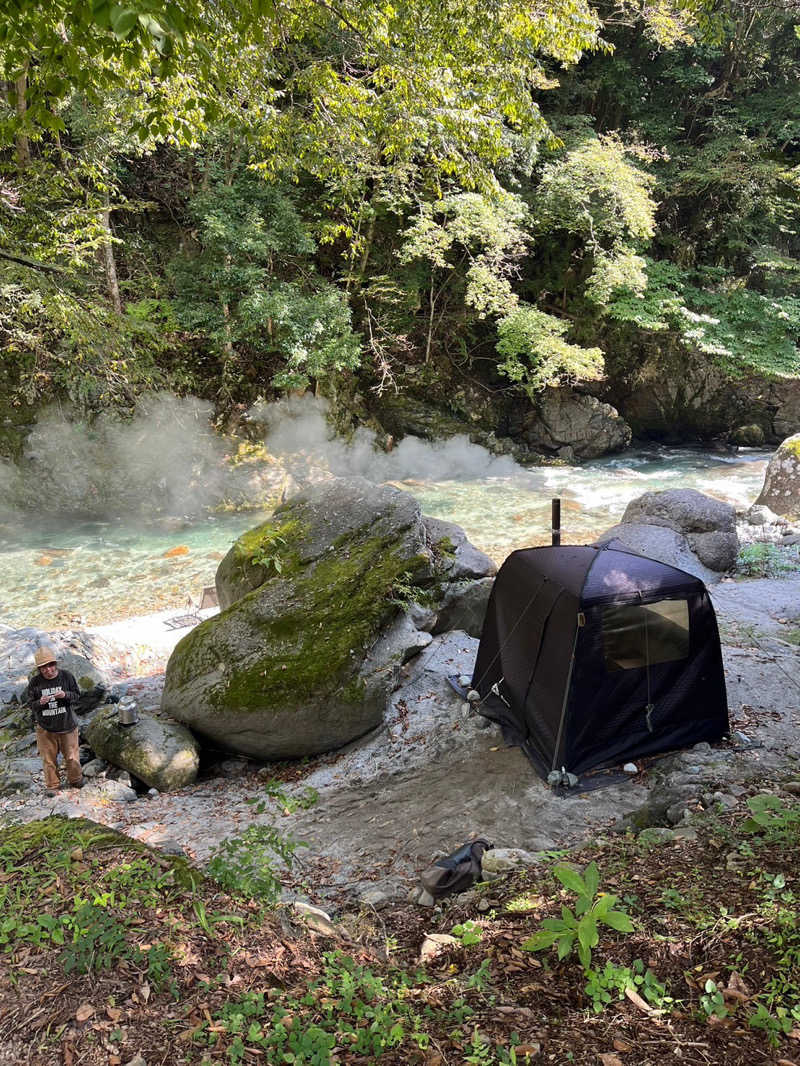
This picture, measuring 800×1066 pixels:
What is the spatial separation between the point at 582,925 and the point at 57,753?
535 centimetres

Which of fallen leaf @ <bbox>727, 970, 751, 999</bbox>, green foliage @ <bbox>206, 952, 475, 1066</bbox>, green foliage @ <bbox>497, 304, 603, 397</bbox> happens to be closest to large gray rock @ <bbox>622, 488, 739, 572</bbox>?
green foliage @ <bbox>497, 304, 603, 397</bbox>

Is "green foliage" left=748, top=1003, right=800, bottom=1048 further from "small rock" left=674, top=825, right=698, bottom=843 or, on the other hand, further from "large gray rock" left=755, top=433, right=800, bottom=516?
"large gray rock" left=755, top=433, right=800, bottom=516

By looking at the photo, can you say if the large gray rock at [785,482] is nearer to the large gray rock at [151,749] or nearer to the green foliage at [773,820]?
the green foliage at [773,820]

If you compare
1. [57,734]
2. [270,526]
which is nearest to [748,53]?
[270,526]

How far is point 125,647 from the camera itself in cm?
981

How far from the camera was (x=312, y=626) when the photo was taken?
269 inches

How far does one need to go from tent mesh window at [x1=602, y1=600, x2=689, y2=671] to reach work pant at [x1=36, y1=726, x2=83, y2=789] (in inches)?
197

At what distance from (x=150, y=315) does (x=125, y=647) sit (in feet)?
33.5

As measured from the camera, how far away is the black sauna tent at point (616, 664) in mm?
5395

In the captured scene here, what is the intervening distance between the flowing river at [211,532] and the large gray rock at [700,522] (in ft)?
6.49

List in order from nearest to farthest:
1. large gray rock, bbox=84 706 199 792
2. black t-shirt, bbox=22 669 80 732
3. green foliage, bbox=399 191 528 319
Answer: black t-shirt, bbox=22 669 80 732, large gray rock, bbox=84 706 199 792, green foliage, bbox=399 191 528 319

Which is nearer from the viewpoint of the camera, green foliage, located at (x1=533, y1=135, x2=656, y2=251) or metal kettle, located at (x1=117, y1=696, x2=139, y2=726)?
metal kettle, located at (x1=117, y1=696, x2=139, y2=726)

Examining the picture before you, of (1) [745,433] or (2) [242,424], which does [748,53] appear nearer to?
(1) [745,433]

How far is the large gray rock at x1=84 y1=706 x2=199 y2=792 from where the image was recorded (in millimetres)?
6262
